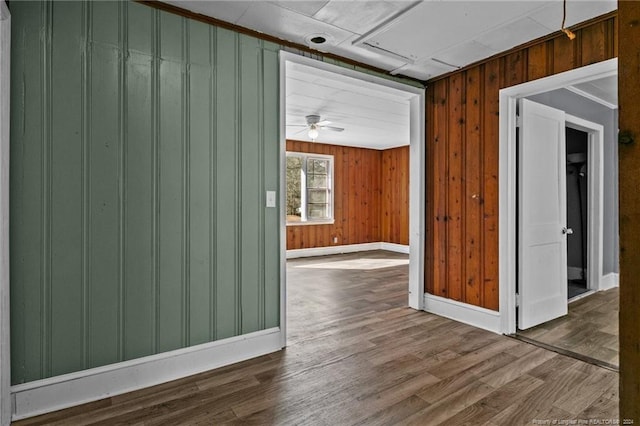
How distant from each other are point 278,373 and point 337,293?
2205 millimetres

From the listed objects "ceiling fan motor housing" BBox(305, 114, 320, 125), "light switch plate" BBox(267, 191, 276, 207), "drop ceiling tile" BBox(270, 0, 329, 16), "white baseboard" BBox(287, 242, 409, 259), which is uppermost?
"ceiling fan motor housing" BBox(305, 114, 320, 125)

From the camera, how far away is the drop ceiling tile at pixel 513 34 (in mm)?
2510

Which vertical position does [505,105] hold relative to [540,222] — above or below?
above

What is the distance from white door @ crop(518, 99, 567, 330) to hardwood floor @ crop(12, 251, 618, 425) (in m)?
0.61

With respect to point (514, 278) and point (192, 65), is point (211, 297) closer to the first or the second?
point (192, 65)

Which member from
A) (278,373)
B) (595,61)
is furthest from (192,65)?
(595,61)

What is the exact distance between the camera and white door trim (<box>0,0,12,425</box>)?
5.81ft

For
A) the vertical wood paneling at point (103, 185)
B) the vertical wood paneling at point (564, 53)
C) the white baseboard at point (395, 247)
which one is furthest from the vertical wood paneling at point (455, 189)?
the white baseboard at point (395, 247)

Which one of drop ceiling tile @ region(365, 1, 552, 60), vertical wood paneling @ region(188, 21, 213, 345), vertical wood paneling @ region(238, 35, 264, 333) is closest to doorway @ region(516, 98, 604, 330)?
drop ceiling tile @ region(365, 1, 552, 60)

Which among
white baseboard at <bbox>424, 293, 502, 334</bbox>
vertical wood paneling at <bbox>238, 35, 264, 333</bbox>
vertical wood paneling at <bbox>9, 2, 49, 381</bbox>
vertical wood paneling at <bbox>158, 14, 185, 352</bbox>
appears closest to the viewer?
vertical wood paneling at <bbox>9, 2, 49, 381</bbox>

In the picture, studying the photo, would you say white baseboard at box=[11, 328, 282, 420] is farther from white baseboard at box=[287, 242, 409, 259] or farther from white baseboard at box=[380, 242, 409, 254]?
white baseboard at box=[380, 242, 409, 254]

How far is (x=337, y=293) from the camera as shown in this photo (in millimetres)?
4512

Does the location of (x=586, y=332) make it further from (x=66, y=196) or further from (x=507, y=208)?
(x=66, y=196)

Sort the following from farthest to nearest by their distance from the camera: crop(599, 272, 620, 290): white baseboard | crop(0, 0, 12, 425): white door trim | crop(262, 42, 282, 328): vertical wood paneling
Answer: crop(599, 272, 620, 290): white baseboard → crop(262, 42, 282, 328): vertical wood paneling → crop(0, 0, 12, 425): white door trim
